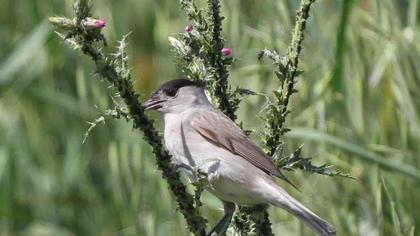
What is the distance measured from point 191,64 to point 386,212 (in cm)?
185

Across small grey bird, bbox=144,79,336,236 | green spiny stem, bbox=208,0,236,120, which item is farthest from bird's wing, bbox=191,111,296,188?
green spiny stem, bbox=208,0,236,120

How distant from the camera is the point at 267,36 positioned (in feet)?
17.0

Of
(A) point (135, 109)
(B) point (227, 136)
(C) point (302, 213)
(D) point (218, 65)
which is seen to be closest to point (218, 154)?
(B) point (227, 136)

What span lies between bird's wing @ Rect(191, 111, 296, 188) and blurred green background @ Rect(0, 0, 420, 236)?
35cm

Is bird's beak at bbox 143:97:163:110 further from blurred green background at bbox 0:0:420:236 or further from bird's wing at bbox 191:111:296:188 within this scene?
blurred green background at bbox 0:0:420:236

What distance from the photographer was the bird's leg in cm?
325

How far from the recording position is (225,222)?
3.33 metres

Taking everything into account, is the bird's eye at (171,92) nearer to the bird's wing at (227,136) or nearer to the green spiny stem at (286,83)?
the bird's wing at (227,136)

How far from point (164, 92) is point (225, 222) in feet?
2.75

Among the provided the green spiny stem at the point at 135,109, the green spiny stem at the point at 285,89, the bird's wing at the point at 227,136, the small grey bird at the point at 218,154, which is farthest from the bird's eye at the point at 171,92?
the green spiny stem at the point at 135,109

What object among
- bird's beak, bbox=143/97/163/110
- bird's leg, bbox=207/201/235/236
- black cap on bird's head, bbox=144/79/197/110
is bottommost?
bird's leg, bbox=207/201/235/236

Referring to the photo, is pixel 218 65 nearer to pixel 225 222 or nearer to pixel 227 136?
pixel 225 222

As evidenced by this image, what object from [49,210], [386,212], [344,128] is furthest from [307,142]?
[49,210]

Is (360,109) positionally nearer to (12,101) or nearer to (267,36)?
(267,36)
